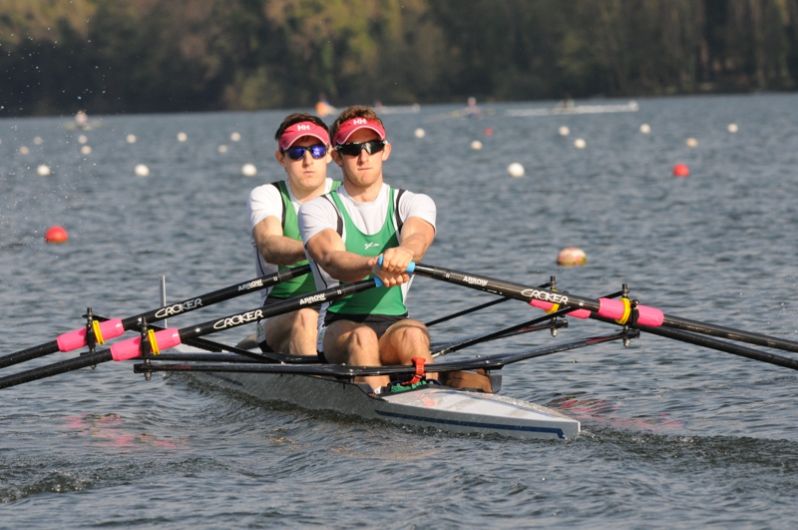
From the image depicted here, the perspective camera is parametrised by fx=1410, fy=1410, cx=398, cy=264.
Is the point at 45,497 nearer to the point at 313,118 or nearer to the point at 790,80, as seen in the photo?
the point at 313,118

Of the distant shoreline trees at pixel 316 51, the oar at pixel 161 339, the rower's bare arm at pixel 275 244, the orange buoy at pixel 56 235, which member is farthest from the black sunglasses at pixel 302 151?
the distant shoreline trees at pixel 316 51

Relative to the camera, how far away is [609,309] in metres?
9.37

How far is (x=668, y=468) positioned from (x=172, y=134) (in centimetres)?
7058

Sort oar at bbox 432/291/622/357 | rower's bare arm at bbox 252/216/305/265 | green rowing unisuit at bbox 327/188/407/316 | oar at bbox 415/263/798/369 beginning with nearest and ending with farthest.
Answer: oar at bbox 415/263/798/369 → green rowing unisuit at bbox 327/188/407/316 → rower's bare arm at bbox 252/216/305/265 → oar at bbox 432/291/622/357

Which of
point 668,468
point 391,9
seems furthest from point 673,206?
point 391,9

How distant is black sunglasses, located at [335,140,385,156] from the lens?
30.8 ft

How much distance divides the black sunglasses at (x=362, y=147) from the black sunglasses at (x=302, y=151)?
1.25 meters

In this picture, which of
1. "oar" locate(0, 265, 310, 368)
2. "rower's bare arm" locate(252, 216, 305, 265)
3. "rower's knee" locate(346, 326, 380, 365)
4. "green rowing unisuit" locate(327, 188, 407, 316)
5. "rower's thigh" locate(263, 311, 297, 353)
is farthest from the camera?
"rower's thigh" locate(263, 311, 297, 353)

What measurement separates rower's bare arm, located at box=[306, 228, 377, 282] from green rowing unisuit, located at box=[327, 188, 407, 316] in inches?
5.3

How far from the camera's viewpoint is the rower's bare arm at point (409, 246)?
29.3 feet

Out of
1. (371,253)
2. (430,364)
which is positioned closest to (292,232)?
(371,253)

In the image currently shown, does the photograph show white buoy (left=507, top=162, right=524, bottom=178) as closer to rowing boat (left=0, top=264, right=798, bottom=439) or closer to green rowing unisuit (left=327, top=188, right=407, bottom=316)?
rowing boat (left=0, top=264, right=798, bottom=439)

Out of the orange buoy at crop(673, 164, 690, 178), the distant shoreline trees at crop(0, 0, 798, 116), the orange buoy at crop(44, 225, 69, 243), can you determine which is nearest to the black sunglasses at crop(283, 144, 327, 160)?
the orange buoy at crop(44, 225, 69, 243)

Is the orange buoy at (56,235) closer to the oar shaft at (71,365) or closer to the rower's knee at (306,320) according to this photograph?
the rower's knee at (306,320)
